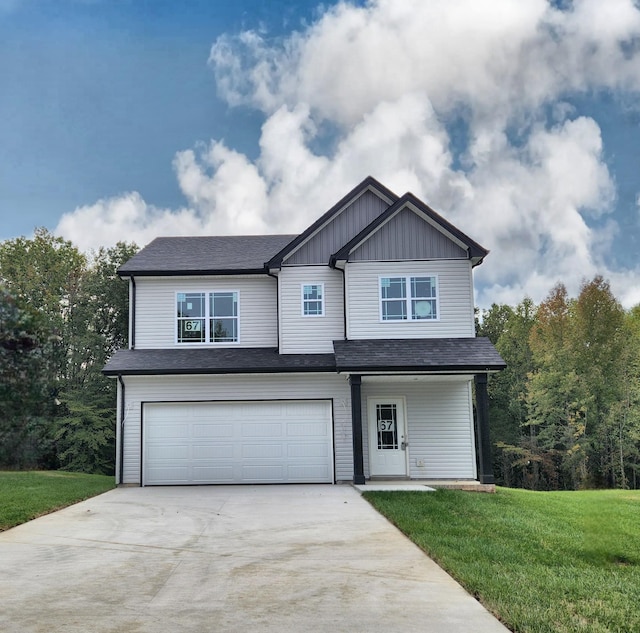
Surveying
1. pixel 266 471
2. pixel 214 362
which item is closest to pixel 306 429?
pixel 266 471

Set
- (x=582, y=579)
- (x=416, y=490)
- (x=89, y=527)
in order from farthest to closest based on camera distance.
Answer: (x=416, y=490), (x=89, y=527), (x=582, y=579)

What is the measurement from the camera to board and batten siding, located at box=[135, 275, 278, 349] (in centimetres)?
1848

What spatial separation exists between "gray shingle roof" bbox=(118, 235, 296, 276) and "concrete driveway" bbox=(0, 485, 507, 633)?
8.61m

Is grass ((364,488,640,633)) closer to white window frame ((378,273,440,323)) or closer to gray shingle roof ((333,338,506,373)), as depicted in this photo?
gray shingle roof ((333,338,506,373))

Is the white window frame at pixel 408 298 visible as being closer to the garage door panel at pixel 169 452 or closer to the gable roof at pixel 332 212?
the gable roof at pixel 332 212

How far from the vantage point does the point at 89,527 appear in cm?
984

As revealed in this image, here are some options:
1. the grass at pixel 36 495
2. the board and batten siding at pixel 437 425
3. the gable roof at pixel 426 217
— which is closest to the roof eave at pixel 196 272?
the gable roof at pixel 426 217

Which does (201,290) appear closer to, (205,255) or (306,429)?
(205,255)

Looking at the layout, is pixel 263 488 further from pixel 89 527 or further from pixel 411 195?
pixel 411 195

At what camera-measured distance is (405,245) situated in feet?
57.2

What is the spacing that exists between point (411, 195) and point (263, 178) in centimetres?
1274

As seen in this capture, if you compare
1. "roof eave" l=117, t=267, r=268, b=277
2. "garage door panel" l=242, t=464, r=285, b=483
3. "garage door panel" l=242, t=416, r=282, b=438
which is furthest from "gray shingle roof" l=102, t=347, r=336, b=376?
"garage door panel" l=242, t=464, r=285, b=483

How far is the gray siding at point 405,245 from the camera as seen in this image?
685 inches

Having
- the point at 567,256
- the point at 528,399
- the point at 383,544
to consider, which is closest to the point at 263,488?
the point at 383,544
